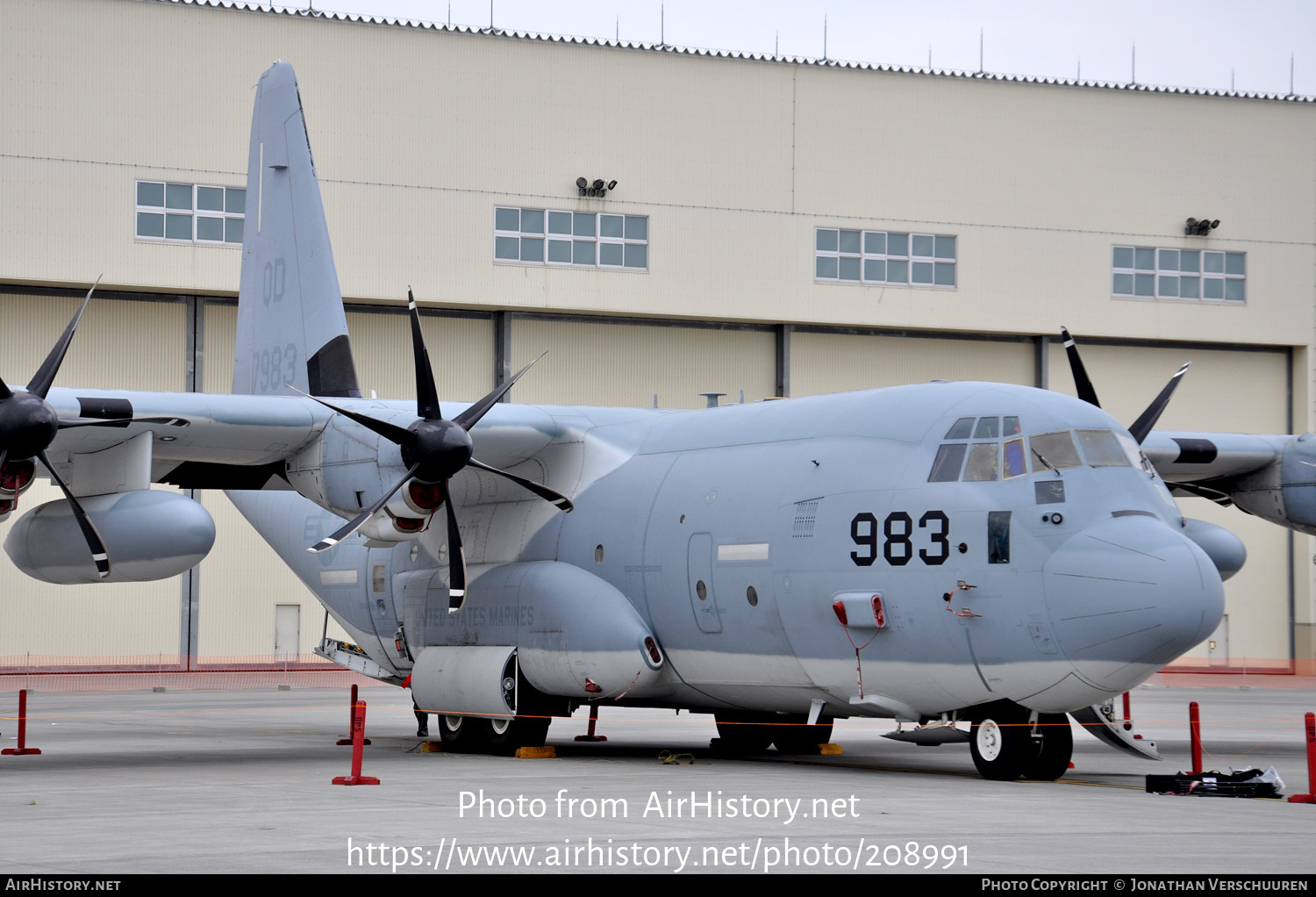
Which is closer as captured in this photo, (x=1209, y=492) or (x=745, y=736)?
(x=745, y=736)

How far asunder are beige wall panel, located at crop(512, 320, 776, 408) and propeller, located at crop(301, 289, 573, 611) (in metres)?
22.0

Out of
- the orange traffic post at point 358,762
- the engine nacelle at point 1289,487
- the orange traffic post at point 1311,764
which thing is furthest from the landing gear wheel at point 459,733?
the engine nacelle at point 1289,487

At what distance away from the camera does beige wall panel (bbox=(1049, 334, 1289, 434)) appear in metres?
44.6

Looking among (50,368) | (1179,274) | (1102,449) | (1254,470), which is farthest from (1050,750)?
(1179,274)

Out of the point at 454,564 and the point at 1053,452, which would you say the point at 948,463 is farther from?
the point at 454,564

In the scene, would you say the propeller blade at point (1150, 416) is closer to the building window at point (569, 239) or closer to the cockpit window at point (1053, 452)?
the cockpit window at point (1053, 452)

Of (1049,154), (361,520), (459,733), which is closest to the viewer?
(361,520)

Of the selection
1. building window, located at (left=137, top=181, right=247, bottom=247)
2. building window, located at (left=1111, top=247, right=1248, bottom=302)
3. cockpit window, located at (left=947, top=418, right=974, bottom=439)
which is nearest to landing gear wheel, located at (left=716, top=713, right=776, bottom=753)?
cockpit window, located at (left=947, top=418, right=974, bottom=439)

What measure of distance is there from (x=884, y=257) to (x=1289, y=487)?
21.6m

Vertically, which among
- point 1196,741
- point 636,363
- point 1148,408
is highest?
point 636,363

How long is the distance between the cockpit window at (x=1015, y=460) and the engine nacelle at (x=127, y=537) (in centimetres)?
832

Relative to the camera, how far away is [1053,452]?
14.8 meters

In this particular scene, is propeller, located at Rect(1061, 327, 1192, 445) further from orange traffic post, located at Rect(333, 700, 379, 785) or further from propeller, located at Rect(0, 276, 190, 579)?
propeller, located at Rect(0, 276, 190, 579)

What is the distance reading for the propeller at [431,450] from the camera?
56.0 ft
